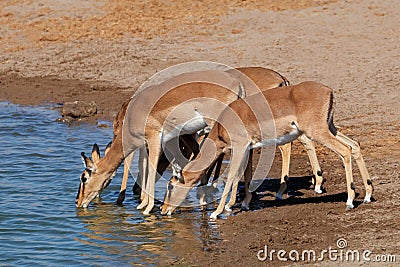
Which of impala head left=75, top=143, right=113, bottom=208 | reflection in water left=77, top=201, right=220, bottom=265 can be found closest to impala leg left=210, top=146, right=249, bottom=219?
reflection in water left=77, top=201, right=220, bottom=265

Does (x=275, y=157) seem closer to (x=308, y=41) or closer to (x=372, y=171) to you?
(x=372, y=171)

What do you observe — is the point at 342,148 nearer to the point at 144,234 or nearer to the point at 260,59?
the point at 144,234

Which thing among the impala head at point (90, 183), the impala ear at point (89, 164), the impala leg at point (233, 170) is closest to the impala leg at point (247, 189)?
the impala leg at point (233, 170)

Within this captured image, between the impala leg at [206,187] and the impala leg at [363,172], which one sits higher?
the impala leg at [363,172]

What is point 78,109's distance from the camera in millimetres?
14484

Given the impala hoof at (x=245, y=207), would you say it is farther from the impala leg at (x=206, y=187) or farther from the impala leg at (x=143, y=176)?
the impala leg at (x=143, y=176)

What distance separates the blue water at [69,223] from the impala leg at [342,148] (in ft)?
5.00

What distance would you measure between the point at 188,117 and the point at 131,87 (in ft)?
20.2

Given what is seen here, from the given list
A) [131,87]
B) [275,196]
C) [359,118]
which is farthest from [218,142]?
[131,87]

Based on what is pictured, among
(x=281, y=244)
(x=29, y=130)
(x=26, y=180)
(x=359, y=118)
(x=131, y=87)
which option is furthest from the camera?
(x=131, y=87)

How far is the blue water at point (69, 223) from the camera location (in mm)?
8477

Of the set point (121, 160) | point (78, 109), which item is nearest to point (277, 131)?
point (121, 160)

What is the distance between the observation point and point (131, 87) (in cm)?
1594

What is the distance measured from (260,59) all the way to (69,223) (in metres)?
7.78
